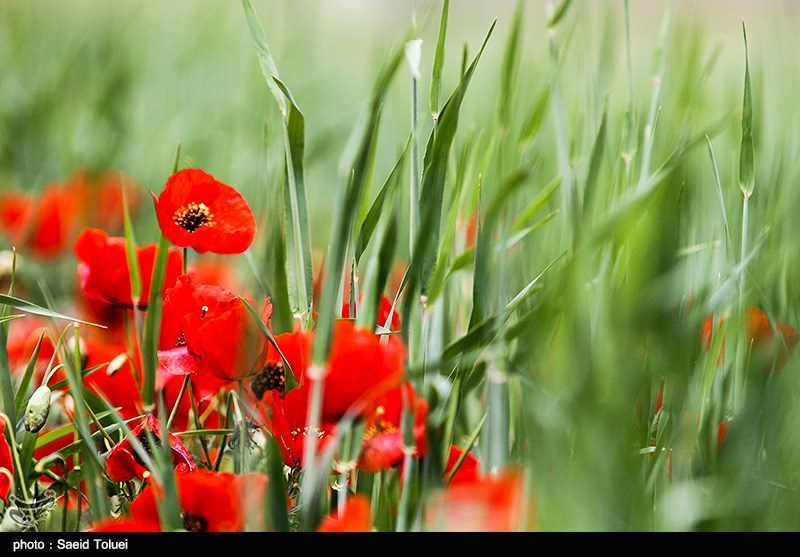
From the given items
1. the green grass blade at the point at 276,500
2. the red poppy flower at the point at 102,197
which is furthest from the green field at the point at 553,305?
the red poppy flower at the point at 102,197

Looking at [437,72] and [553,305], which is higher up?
[437,72]

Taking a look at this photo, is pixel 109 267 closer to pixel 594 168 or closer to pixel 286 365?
pixel 286 365

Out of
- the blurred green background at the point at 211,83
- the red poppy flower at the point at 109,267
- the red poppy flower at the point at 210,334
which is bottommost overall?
the red poppy flower at the point at 210,334

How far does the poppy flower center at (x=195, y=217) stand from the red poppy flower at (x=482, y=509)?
29cm

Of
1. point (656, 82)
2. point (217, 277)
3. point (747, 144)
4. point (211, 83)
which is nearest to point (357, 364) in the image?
point (747, 144)

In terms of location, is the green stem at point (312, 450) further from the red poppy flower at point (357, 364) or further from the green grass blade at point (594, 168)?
the green grass blade at point (594, 168)

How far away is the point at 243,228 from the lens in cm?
58

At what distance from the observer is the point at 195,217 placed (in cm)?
59

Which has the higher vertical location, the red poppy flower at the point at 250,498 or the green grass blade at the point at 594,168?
the green grass blade at the point at 594,168

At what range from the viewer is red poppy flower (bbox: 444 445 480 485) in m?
0.45

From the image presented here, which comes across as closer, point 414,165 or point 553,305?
point 553,305

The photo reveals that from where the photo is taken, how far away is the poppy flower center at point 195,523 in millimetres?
435

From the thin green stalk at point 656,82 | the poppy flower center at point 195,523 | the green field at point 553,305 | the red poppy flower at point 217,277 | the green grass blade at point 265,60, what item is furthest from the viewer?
the red poppy flower at point 217,277
